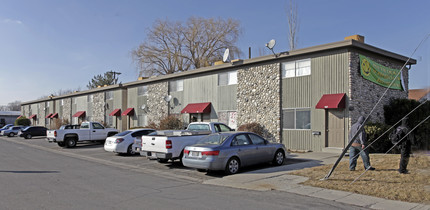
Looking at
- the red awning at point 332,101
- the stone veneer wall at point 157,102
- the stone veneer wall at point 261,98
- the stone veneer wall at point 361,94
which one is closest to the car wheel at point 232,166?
the red awning at point 332,101

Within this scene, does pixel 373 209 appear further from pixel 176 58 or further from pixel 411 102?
pixel 176 58

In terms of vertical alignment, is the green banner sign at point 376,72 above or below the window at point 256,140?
above

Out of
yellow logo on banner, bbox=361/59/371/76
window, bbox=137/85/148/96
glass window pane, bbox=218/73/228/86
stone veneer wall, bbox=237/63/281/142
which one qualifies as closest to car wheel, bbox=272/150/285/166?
stone veneer wall, bbox=237/63/281/142

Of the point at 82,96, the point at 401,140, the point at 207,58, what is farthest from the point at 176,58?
the point at 401,140

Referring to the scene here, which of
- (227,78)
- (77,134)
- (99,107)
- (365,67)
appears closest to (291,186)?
(365,67)

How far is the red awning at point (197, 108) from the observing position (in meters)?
24.3

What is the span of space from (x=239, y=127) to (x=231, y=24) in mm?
24123

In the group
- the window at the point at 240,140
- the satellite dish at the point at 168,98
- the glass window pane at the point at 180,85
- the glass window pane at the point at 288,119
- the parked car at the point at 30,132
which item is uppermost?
the glass window pane at the point at 180,85

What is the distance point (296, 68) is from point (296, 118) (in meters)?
2.86

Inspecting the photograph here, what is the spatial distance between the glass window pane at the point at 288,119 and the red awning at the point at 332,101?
2099 millimetres

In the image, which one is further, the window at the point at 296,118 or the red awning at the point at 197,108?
the red awning at the point at 197,108

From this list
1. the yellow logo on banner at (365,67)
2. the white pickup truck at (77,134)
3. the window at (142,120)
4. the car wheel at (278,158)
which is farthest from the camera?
the window at (142,120)

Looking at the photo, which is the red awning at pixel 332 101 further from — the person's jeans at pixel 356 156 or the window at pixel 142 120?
the window at pixel 142 120

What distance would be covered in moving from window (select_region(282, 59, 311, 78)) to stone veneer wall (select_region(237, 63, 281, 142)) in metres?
0.42
